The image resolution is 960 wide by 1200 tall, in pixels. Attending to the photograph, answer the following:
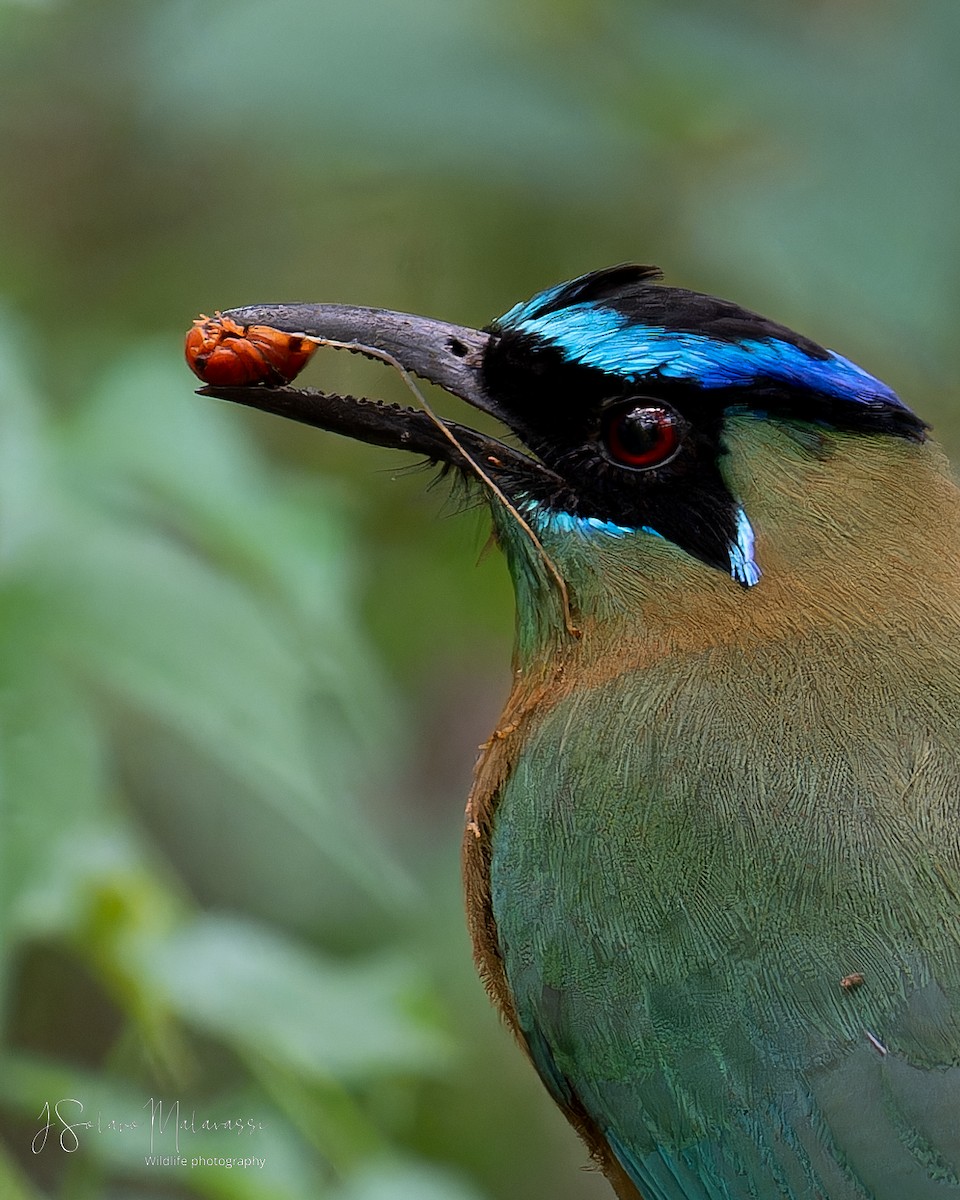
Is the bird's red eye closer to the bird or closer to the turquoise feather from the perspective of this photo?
the bird

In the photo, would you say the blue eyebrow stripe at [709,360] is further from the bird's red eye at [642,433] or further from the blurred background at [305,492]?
the blurred background at [305,492]

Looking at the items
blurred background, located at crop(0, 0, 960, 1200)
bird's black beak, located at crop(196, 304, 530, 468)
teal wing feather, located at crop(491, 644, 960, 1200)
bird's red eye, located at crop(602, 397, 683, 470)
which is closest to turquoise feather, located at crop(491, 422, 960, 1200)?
teal wing feather, located at crop(491, 644, 960, 1200)

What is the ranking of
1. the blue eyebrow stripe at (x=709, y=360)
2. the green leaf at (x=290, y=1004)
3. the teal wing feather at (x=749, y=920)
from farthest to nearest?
the green leaf at (x=290, y=1004), the blue eyebrow stripe at (x=709, y=360), the teal wing feather at (x=749, y=920)

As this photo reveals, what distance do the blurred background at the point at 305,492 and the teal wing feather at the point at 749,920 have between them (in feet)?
1.61

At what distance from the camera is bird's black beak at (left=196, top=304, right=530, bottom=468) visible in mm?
3605

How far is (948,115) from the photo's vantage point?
564 cm

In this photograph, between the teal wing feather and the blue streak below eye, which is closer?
the teal wing feather

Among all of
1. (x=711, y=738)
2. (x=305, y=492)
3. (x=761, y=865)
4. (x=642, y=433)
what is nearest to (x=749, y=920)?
(x=761, y=865)

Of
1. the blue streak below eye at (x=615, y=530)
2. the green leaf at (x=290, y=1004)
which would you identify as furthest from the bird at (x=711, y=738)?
the green leaf at (x=290, y=1004)

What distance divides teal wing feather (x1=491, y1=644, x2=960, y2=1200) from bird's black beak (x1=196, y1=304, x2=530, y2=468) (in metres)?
0.55

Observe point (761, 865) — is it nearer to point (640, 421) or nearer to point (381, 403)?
point (640, 421)

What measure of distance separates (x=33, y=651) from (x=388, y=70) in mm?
2666

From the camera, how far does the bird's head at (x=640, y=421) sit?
3.38 metres

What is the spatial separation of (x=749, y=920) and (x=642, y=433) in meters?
0.86
